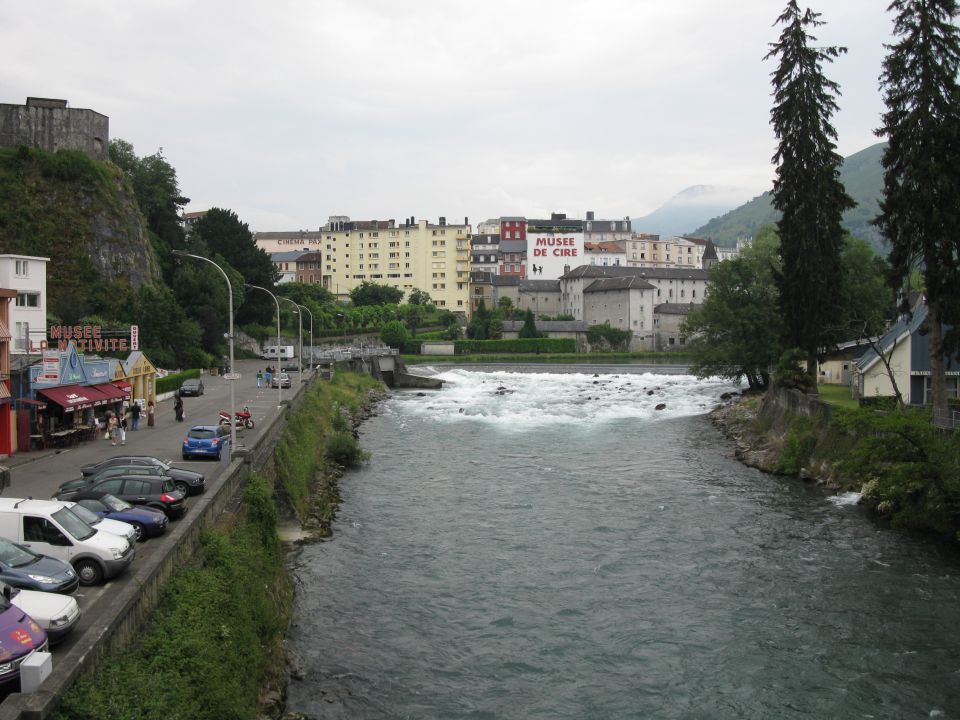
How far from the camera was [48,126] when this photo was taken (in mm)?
71750

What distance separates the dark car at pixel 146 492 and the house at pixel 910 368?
116ft

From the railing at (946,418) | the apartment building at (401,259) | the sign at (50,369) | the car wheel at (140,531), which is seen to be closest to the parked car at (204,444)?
the sign at (50,369)

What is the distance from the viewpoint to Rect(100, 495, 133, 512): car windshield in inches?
832

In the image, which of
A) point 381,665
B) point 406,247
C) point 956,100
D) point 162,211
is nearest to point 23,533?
point 381,665

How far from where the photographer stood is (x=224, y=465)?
99.5ft

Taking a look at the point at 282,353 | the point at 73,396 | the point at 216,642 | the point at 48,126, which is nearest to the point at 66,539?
the point at 216,642

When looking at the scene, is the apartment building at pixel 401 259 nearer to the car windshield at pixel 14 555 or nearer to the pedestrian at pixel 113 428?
the pedestrian at pixel 113 428

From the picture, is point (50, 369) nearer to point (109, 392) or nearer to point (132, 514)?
point (109, 392)

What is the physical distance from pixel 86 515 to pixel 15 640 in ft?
22.2

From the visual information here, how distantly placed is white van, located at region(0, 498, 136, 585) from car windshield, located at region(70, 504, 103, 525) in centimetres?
65

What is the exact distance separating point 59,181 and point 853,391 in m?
62.4

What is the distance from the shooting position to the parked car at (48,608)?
13.7 metres

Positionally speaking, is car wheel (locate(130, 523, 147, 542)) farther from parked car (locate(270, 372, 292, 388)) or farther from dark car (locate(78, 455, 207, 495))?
parked car (locate(270, 372, 292, 388))

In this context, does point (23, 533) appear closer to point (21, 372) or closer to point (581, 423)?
point (21, 372)
